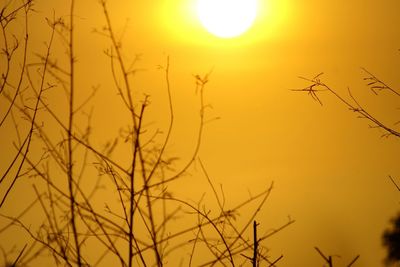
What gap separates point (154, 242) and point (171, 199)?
395mm

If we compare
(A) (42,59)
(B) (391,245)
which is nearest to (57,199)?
(A) (42,59)

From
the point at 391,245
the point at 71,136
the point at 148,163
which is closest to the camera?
the point at 71,136

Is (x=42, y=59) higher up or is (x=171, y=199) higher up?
(x=42, y=59)

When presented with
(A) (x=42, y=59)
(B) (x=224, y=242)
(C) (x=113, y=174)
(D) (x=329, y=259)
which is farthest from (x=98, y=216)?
(D) (x=329, y=259)

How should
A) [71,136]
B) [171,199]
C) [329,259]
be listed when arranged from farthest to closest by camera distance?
1. [171,199]
2. [71,136]
3. [329,259]

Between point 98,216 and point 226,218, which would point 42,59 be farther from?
point 226,218

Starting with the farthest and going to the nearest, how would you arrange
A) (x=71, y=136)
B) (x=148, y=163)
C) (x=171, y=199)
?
(x=171, y=199), (x=148, y=163), (x=71, y=136)

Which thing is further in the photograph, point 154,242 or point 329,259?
point 154,242

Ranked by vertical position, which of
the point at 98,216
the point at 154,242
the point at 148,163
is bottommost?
the point at 154,242

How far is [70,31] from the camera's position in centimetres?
296

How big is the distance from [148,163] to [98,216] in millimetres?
380

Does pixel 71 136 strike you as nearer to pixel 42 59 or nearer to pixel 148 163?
pixel 148 163

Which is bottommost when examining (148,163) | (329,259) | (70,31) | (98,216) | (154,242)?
(329,259)

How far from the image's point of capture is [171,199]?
3.09 meters
